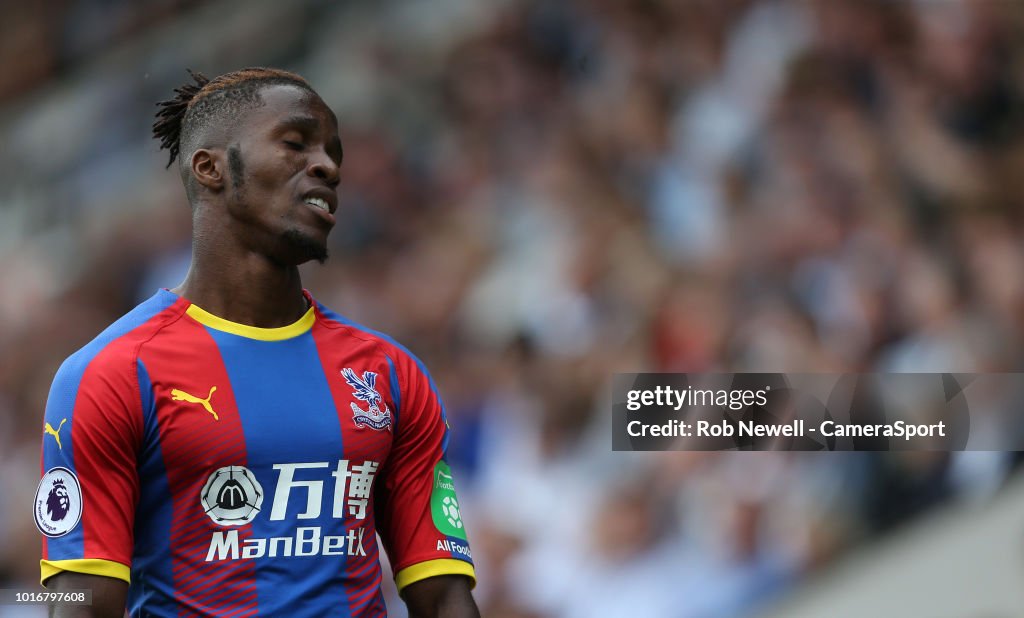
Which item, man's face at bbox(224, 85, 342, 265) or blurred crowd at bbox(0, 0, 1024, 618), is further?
blurred crowd at bbox(0, 0, 1024, 618)

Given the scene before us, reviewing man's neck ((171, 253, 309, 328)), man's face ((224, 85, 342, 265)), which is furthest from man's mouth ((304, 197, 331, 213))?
man's neck ((171, 253, 309, 328))

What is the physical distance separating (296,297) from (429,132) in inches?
118

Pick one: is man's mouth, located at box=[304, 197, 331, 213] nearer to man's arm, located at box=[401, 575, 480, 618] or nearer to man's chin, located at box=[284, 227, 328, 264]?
man's chin, located at box=[284, 227, 328, 264]

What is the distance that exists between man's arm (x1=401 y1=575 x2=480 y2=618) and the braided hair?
83cm

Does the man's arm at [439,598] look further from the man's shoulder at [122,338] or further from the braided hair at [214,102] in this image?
the braided hair at [214,102]

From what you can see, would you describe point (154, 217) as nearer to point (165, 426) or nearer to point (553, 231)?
point (553, 231)

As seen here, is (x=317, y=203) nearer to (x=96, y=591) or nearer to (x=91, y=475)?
(x=91, y=475)

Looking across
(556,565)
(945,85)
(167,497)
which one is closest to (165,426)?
(167,497)

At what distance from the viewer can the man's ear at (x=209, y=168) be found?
2090 mm

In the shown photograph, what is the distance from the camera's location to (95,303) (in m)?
4.90

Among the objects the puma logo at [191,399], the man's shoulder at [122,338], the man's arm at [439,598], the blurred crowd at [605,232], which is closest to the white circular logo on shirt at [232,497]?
the puma logo at [191,399]

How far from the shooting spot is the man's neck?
2.08m

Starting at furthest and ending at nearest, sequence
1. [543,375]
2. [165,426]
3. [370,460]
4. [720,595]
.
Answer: [543,375], [720,595], [370,460], [165,426]

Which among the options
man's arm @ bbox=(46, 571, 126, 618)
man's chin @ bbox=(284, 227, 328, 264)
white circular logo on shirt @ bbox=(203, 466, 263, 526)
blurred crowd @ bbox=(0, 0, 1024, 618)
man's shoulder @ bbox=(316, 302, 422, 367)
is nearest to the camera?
man's arm @ bbox=(46, 571, 126, 618)
